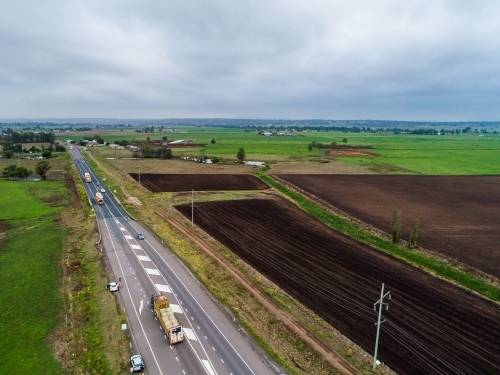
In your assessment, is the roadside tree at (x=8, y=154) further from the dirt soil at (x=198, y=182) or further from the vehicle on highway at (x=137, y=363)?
the vehicle on highway at (x=137, y=363)

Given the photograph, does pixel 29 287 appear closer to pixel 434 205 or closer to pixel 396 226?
pixel 396 226

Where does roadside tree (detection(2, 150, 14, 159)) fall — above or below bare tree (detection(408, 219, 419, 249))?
above

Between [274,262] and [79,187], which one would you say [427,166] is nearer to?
[274,262]

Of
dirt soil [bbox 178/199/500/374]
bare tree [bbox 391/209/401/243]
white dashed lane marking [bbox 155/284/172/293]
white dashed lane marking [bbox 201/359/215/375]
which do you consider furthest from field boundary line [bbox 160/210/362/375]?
bare tree [bbox 391/209/401/243]

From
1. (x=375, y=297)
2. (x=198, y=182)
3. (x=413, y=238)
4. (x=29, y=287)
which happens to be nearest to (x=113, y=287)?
(x=29, y=287)

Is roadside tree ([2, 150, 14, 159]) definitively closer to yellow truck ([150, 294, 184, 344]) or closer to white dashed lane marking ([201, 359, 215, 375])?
yellow truck ([150, 294, 184, 344])
